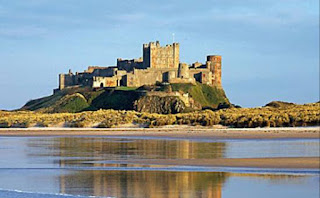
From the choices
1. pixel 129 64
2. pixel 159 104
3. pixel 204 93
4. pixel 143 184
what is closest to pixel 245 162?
pixel 143 184

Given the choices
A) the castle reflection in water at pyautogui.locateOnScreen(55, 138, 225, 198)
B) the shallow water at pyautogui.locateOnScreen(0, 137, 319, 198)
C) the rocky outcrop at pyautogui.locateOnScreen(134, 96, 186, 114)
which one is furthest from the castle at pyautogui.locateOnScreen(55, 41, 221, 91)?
the castle reflection in water at pyautogui.locateOnScreen(55, 138, 225, 198)

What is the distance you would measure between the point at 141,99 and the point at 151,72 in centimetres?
1035

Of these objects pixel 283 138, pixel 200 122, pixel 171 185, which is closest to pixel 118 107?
pixel 200 122

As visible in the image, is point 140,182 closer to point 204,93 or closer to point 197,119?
point 197,119

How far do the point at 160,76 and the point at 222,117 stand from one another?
1280 inches

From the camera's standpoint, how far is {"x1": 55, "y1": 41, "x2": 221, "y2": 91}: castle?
64688 millimetres

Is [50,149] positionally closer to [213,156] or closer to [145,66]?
[213,156]

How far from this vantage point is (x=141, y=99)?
55656 millimetres

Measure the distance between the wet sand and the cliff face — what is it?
123ft

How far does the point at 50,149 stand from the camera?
64.4ft

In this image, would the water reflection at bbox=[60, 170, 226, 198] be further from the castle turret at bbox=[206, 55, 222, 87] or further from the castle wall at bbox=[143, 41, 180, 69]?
the castle wall at bbox=[143, 41, 180, 69]

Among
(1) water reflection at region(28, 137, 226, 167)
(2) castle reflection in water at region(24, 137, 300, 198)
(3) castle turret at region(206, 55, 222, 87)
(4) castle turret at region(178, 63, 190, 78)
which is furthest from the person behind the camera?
(3) castle turret at region(206, 55, 222, 87)

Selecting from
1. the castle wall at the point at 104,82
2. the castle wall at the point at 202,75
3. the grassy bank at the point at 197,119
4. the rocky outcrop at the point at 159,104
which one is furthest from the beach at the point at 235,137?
the castle wall at the point at 202,75

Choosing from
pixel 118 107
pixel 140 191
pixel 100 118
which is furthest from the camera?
pixel 118 107
